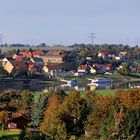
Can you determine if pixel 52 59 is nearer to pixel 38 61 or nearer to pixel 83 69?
pixel 38 61

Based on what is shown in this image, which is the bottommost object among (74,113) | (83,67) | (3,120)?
(83,67)

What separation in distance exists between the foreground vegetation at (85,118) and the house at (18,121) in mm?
182

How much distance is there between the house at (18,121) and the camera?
17.5 meters

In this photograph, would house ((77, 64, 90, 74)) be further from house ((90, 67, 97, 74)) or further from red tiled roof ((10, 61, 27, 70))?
red tiled roof ((10, 61, 27, 70))

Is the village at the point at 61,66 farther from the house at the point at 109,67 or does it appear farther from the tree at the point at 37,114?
the tree at the point at 37,114

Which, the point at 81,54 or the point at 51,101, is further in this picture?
the point at 81,54

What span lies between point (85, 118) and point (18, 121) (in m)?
2.34

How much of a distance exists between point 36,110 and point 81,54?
1597 inches

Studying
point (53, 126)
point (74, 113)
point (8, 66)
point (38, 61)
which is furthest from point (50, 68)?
point (53, 126)

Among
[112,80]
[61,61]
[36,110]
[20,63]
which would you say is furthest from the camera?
[61,61]

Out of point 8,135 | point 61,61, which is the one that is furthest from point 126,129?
point 61,61

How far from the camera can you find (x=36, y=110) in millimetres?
18031

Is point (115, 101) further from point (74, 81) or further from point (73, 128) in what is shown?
point (74, 81)

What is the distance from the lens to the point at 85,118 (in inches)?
675
